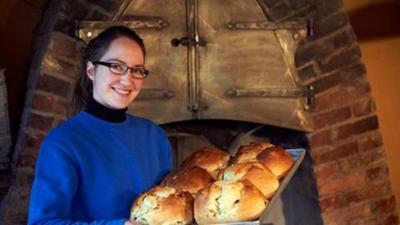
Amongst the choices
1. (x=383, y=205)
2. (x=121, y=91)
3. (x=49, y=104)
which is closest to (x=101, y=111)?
(x=121, y=91)

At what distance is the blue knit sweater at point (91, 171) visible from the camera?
0.97m

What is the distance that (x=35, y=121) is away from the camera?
5.75 feet

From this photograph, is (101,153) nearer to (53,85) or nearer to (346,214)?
(53,85)

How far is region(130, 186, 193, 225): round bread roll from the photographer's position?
0.92 meters

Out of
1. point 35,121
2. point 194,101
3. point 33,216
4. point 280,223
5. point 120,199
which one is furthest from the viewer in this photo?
point 280,223

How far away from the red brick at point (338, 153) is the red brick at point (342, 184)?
0.08m

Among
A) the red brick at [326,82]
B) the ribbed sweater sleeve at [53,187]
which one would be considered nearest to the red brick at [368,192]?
the red brick at [326,82]

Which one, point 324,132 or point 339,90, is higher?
point 339,90

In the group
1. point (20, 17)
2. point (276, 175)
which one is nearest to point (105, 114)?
point (276, 175)

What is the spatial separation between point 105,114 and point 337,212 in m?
1.16

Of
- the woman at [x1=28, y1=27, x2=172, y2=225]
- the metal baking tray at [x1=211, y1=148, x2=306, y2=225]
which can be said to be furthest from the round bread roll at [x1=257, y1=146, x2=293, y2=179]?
the woman at [x1=28, y1=27, x2=172, y2=225]

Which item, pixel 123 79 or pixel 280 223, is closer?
pixel 123 79

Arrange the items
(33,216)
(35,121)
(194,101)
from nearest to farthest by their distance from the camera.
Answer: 1. (33,216)
2. (35,121)
3. (194,101)

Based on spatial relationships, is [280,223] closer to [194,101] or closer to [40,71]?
[194,101]
